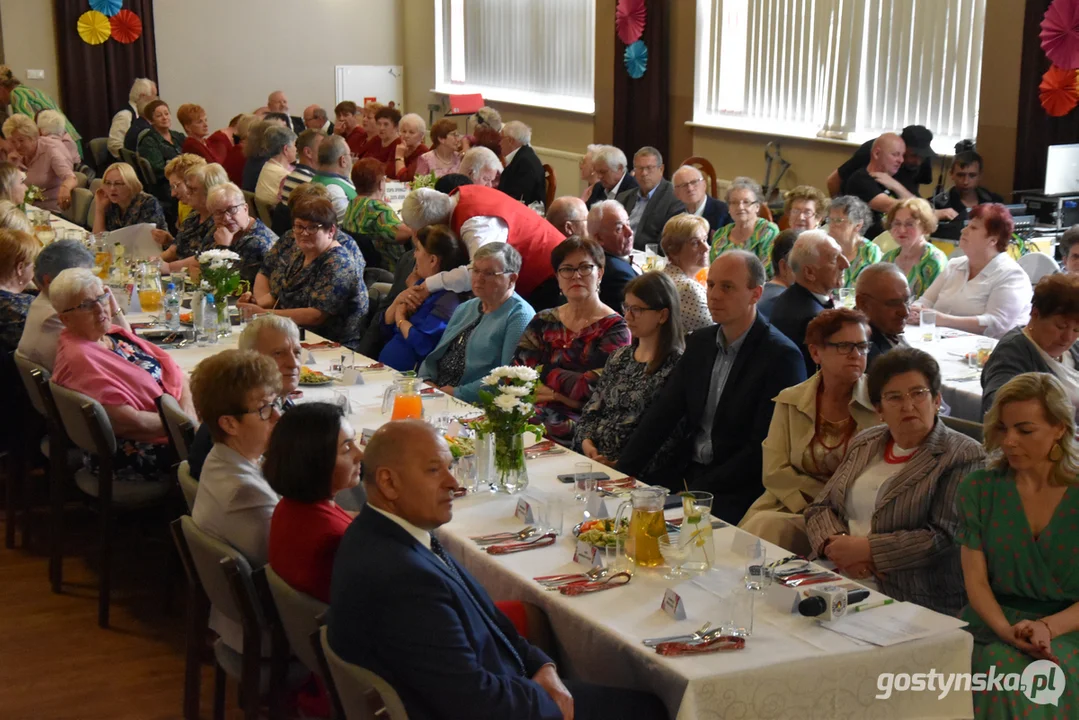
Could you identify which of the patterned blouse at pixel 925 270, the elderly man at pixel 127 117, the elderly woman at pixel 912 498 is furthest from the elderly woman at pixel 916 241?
the elderly man at pixel 127 117

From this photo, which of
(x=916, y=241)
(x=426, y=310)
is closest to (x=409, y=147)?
(x=426, y=310)

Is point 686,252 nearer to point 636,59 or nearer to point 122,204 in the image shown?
point 122,204

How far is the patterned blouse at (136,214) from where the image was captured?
8070 mm

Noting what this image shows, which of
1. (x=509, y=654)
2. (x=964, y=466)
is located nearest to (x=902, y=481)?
(x=964, y=466)

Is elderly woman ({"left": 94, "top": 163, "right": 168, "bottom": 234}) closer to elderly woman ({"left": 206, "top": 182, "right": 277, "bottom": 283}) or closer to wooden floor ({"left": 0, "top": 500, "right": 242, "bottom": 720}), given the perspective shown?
elderly woman ({"left": 206, "top": 182, "right": 277, "bottom": 283})

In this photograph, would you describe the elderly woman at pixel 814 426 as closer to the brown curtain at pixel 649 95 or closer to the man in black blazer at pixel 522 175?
the man in black blazer at pixel 522 175

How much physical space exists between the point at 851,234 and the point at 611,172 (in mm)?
2780

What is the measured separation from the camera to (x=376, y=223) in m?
7.23

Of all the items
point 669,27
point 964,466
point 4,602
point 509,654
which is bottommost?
point 4,602

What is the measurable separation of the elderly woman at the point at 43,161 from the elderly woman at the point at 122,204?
7.32 feet

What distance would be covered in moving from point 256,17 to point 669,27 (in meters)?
6.78

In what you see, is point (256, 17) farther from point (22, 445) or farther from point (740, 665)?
point (740, 665)

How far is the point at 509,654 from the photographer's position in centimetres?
250

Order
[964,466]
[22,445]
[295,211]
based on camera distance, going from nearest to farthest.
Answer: [964,466]
[22,445]
[295,211]
